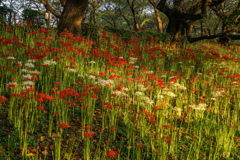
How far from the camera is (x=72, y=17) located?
9719 mm

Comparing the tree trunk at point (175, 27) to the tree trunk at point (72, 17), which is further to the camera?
the tree trunk at point (175, 27)

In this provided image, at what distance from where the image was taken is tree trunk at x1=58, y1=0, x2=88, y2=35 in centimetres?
970

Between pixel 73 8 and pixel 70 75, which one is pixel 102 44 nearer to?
pixel 73 8

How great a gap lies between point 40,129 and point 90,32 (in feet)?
24.7

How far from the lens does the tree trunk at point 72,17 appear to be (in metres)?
9.70

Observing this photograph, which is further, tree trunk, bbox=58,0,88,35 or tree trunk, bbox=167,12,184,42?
tree trunk, bbox=167,12,184,42

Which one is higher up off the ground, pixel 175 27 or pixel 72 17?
pixel 175 27

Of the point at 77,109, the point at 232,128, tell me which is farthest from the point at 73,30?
the point at 232,128

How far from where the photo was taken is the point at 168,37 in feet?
52.6

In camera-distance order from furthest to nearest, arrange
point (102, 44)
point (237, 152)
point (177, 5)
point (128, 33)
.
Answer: point (177, 5)
point (128, 33)
point (102, 44)
point (237, 152)

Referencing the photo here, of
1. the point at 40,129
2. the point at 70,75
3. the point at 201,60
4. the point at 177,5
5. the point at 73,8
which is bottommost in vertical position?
the point at 40,129

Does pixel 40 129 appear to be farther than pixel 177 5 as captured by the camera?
No

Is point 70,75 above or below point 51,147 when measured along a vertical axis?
above

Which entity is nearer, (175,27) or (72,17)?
(72,17)
